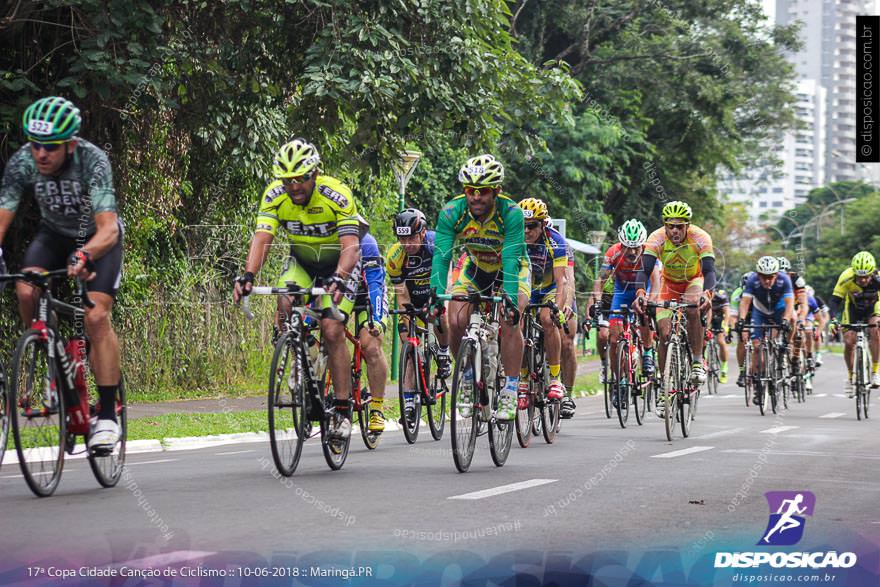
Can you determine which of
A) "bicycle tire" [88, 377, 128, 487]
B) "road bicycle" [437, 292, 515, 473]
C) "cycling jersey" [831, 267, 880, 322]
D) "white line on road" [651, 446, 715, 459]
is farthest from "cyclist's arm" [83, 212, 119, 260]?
"cycling jersey" [831, 267, 880, 322]

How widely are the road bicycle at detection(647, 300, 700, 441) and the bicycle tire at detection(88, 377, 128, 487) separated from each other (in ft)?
20.2

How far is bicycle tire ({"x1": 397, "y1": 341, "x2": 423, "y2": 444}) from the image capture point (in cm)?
1188

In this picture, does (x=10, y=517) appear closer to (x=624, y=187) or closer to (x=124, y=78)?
(x=124, y=78)

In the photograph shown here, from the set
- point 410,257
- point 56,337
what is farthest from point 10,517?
point 410,257

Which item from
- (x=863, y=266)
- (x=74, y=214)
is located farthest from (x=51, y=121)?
(x=863, y=266)

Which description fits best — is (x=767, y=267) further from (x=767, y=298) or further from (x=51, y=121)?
(x=51, y=121)

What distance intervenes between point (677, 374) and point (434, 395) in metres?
2.58

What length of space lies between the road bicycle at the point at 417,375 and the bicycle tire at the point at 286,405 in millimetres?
3019

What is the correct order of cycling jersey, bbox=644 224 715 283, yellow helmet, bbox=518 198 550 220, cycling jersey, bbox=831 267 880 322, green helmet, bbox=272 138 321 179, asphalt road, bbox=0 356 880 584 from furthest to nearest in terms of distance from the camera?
cycling jersey, bbox=831 267 880 322 < cycling jersey, bbox=644 224 715 283 < yellow helmet, bbox=518 198 550 220 < green helmet, bbox=272 138 321 179 < asphalt road, bbox=0 356 880 584

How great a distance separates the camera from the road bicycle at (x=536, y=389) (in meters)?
11.9

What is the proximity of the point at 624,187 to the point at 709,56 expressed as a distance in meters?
4.60

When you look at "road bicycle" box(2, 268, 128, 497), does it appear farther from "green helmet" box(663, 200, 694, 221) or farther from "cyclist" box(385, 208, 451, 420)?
"green helmet" box(663, 200, 694, 221)

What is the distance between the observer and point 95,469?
809cm

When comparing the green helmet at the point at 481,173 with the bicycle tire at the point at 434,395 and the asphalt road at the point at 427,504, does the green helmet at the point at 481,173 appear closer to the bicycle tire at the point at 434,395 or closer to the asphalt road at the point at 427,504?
the asphalt road at the point at 427,504
